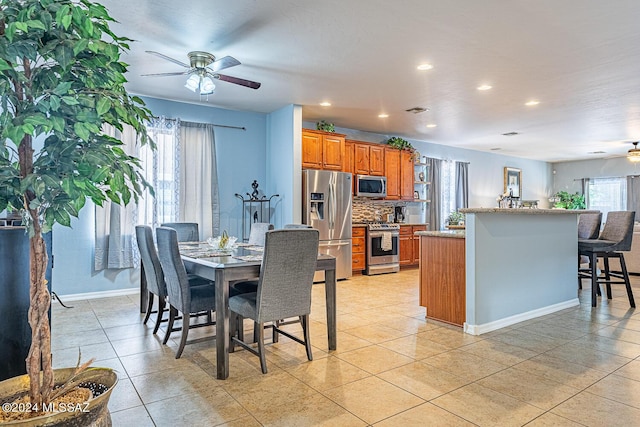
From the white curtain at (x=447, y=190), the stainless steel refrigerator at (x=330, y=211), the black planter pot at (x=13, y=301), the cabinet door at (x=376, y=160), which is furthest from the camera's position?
the white curtain at (x=447, y=190)

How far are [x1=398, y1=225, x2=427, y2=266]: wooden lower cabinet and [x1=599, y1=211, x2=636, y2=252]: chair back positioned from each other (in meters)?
3.32

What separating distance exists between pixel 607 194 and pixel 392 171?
6.99 meters

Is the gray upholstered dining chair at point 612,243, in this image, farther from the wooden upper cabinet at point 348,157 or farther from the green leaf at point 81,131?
the green leaf at point 81,131

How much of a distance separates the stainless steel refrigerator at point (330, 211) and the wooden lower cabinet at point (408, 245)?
1.55 meters

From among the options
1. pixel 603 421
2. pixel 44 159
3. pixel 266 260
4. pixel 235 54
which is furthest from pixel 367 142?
pixel 44 159

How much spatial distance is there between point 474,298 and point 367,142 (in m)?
4.25

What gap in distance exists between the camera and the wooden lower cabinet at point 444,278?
3785 mm

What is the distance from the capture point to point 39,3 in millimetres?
1164

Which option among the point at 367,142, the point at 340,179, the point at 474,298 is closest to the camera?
the point at 474,298

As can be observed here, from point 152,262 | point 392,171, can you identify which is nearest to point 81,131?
point 152,262

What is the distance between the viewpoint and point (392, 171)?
7613 millimetres

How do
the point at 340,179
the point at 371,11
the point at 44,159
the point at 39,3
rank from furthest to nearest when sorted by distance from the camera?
the point at 340,179, the point at 371,11, the point at 44,159, the point at 39,3

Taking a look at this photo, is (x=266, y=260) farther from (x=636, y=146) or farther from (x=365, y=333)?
(x=636, y=146)

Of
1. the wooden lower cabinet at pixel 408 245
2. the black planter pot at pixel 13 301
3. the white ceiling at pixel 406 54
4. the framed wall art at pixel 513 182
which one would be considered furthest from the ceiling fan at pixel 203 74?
the framed wall art at pixel 513 182
